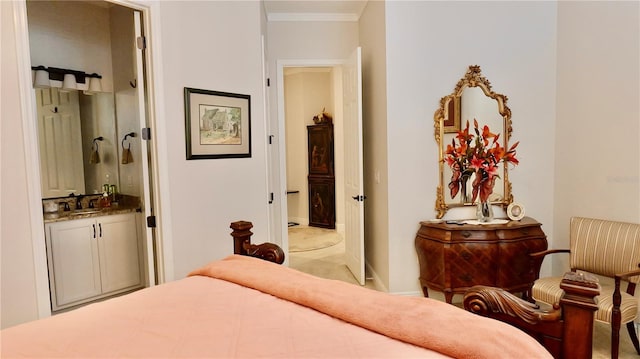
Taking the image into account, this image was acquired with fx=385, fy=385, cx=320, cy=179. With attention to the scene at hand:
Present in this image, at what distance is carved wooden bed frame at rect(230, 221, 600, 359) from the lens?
1067 millimetres

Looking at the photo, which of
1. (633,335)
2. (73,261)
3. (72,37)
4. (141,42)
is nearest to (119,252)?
(73,261)

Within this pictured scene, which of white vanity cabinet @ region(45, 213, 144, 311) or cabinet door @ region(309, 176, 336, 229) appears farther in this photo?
cabinet door @ region(309, 176, 336, 229)

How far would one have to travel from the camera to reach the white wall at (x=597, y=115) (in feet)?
8.75

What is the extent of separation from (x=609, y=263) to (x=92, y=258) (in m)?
3.94

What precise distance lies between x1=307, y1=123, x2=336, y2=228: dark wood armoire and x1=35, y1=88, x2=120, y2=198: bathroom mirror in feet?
11.6

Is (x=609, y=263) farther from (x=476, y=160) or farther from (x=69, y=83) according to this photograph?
(x=69, y=83)

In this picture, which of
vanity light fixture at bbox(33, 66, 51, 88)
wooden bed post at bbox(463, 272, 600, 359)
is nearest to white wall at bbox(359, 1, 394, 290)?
wooden bed post at bbox(463, 272, 600, 359)

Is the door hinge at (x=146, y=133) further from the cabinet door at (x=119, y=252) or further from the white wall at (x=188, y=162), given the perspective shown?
the cabinet door at (x=119, y=252)

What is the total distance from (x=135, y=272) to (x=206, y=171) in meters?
1.39

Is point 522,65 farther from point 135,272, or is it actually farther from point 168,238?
point 135,272

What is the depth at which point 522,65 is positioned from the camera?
3.36 metres

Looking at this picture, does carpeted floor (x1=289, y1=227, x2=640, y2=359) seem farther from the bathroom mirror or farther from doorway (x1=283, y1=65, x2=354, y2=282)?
the bathroom mirror

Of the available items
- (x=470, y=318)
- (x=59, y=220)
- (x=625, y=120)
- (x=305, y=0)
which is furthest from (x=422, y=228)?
(x=59, y=220)

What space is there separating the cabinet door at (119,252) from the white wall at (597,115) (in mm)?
3781
